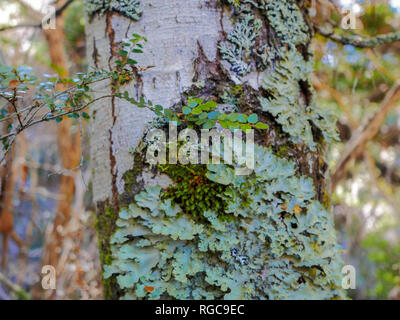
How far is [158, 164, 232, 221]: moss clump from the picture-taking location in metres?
0.80

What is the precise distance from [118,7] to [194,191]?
538mm

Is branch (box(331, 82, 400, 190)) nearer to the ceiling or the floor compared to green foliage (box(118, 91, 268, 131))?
nearer to the ceiling

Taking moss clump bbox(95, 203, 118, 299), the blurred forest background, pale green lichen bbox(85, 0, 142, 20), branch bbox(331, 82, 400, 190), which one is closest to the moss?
moss clump bbox(95, 203, 118, 299)

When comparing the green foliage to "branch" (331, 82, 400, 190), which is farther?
"branch" (331, 82, 400, 190)

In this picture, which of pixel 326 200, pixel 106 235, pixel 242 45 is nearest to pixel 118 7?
pixel 242 45

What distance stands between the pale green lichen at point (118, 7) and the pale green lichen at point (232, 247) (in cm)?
47

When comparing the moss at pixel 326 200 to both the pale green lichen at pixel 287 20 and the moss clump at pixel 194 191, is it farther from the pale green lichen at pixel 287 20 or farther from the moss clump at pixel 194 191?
the pale green lichen at pixel 287 20

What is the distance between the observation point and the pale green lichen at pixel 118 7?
2.94 feet

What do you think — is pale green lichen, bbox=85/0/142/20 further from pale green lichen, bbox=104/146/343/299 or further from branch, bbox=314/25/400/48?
branch, bbox=314/25/400/48

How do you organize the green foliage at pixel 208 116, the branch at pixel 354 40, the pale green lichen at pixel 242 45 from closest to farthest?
the green foliage at pixel 208 116
the pale green lichen at pixel 242 45
the branch at pixel 354 40

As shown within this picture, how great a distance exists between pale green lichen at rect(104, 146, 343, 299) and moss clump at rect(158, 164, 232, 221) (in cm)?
2

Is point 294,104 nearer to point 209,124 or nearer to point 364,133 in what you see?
point 209,124

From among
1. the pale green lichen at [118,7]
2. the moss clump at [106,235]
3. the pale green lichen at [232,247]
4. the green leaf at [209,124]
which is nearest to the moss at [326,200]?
the pale green lichen at [232,247]
